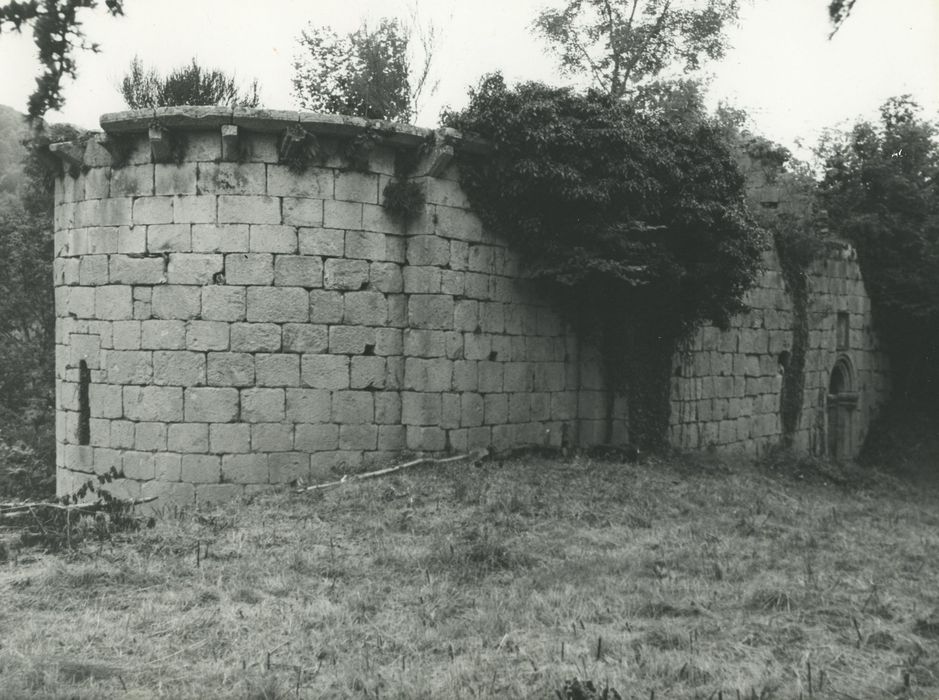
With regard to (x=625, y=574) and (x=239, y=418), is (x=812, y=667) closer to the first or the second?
(x=625, y=574)

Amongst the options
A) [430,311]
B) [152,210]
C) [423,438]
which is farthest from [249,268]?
[423,438]

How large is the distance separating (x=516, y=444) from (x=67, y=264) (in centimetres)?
602

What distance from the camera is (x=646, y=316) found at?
12820 millimetres

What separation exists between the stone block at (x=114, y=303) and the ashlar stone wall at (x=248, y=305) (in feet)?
0.07

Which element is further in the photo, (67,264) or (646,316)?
(646,316)

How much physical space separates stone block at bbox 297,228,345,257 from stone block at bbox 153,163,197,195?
130 centimetres

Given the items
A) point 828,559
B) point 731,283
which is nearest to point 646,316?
point 731,283

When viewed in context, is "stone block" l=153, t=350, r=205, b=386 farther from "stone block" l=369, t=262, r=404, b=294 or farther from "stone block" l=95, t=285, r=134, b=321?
"stone block" l=369, t=262, r=404, b=294

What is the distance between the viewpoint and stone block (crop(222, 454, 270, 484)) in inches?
384

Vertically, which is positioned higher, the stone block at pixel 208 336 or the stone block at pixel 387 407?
the stone block at pixel 208 336

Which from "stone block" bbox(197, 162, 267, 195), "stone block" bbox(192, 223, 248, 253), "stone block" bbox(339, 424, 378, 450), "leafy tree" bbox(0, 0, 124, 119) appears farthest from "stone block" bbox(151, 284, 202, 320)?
"leafy tree" bbox(0, 0, 124, 119)

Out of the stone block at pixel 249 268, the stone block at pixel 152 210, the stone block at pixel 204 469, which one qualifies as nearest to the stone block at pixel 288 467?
the stone block at pixel 204 469

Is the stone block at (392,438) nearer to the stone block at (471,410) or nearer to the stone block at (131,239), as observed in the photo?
the stone block at (471,410)

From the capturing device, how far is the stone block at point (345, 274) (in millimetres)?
10086
